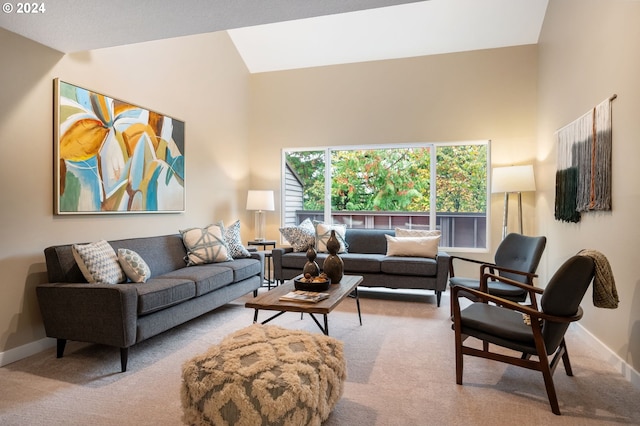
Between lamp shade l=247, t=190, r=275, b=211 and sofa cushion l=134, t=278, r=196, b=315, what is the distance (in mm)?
2319

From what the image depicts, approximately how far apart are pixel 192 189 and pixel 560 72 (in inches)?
173

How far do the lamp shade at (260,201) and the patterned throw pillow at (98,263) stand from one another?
252cm

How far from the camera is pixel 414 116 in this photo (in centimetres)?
536

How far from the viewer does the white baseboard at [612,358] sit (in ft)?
7.91

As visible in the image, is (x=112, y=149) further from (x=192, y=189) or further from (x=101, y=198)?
(x=192, y=189)

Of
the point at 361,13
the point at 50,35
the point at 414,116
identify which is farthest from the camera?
the point at 414,116

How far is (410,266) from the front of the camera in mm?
4352

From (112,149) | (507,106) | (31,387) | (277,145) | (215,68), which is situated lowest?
(31,387)

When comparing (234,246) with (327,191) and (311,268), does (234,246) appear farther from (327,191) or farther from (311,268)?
(327,191)

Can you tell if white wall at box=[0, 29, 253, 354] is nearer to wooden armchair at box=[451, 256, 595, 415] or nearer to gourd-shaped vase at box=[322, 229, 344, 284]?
gourd-shaped vase at box=[322, 229, 344, 284]

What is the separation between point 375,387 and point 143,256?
241 cm

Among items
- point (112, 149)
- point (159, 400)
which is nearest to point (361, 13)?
point (112, 149)

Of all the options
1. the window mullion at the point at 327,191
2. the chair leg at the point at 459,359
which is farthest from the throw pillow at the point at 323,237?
the chair leg at the point at 459,359

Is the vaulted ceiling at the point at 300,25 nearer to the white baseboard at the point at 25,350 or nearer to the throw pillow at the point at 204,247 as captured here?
the throw pillow at the point at 204,247
